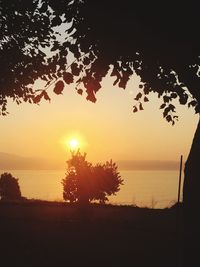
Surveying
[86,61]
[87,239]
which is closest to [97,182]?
[87,239]

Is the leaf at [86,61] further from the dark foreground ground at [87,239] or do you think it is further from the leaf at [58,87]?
the dark foreground ground at [87,239]

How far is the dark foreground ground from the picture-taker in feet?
50.9

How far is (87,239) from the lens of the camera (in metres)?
18.5

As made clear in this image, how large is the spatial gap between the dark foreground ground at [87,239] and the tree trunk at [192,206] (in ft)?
1.12

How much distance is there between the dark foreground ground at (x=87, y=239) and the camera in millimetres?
15523

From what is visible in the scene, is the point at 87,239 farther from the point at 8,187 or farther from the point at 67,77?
the point at 8,187

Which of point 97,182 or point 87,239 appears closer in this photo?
point 87,239

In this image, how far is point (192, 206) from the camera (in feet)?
39.9

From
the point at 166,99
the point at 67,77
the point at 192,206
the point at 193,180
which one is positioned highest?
the point at 166,99

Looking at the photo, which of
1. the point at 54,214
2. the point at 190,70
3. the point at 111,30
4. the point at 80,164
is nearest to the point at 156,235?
the point at 54,214

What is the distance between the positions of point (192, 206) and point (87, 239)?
24.3 feet

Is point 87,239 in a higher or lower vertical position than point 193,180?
lower

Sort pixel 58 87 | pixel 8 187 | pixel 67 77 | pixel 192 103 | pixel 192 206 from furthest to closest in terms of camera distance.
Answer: pixel 8 187 → pixel 192 103 → pixel 192 206 → pixel 67 77 → pixel 58 87

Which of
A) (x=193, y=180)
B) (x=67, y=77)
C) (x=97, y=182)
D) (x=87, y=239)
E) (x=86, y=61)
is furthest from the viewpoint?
(x=97, y=182)
